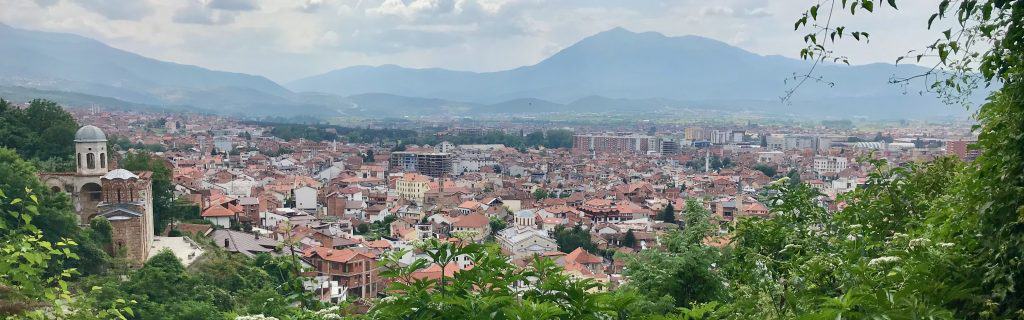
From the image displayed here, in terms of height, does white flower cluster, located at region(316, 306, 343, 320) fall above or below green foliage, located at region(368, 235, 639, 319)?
below

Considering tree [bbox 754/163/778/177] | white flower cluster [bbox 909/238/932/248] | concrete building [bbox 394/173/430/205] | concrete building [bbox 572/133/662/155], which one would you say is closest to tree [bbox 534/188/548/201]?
concrete building [bbox 394/173/430/205]

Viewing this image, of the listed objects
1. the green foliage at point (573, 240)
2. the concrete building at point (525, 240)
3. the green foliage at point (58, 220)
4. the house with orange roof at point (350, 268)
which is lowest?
the green foliage at point (573, 240)

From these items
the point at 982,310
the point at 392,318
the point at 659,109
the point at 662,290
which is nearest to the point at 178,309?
the point at 662,290

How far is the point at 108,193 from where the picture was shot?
14.6m

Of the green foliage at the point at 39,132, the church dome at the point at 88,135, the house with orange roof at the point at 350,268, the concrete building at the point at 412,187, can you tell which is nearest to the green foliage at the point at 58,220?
the church dome at the point at 88,135

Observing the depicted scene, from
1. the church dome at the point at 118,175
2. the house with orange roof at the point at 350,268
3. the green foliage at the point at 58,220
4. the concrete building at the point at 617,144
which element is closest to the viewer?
the green foliage at the point at 58,220

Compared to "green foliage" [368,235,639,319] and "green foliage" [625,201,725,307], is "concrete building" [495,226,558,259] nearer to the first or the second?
"green foliage" [625,201,725,307]

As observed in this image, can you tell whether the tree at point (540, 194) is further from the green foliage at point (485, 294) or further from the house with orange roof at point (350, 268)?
the green foliage at point (485, 294)

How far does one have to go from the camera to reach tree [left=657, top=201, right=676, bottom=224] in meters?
29.2

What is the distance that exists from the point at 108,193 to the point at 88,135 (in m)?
1.27

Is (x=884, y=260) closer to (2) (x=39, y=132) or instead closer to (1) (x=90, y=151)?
(1) (x=90, y=151)

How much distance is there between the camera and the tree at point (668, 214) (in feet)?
95.9

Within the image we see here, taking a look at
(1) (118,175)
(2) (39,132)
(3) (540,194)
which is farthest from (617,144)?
(1) (118,175)

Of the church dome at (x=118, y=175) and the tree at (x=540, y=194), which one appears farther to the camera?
the tree at (x=540, y=194)
